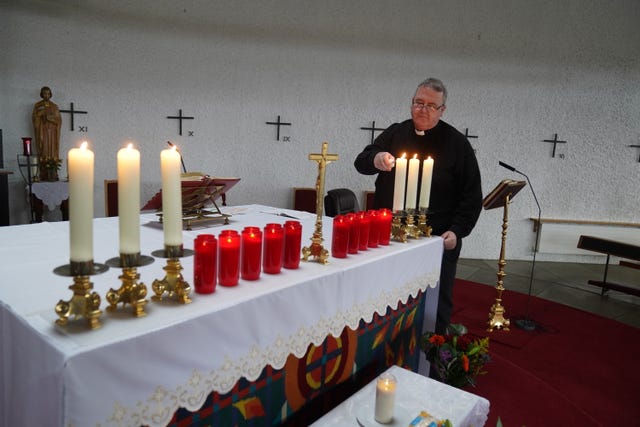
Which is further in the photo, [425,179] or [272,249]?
[425,179]

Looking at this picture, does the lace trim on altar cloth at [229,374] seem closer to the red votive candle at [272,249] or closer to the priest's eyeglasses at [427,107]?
the red votive candle at [272,249]

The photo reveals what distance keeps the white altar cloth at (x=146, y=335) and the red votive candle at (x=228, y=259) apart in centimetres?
4

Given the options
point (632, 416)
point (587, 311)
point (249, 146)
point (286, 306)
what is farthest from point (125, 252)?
point (249, 146)

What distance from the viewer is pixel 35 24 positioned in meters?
5.67

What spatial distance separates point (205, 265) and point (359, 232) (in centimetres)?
87

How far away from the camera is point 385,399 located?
5.66ft

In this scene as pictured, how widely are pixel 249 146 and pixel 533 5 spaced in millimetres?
4893

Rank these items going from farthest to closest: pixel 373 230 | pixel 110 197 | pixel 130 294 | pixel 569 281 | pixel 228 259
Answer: pixel 569 281, pixel 110 197, pixel 373 230, pixel 228 259, pixel 130 294

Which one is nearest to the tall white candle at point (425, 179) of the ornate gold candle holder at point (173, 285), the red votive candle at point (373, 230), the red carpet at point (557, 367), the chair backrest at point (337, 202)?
the red votive candle at point (373, 230)

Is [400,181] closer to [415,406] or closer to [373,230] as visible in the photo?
[373,230]

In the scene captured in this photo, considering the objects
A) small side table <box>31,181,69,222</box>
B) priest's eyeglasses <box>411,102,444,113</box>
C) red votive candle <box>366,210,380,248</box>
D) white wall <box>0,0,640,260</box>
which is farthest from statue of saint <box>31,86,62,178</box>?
red votive candle <box>366,210,380,248</box>

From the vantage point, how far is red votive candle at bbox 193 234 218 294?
53.6 inches

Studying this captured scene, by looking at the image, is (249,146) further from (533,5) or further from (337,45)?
(533,5)

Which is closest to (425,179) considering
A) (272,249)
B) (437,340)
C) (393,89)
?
(437,340)
